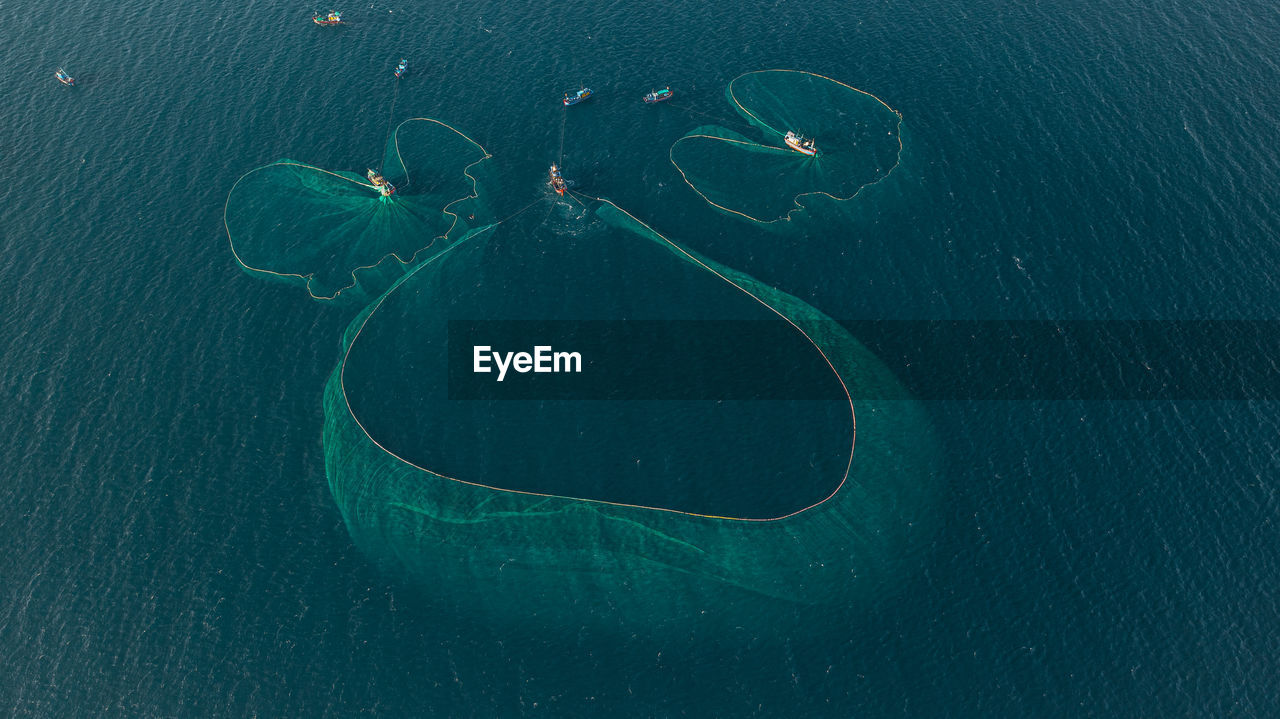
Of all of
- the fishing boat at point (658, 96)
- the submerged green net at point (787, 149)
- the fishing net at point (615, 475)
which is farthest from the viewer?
the fishing boat at point (658, 96)

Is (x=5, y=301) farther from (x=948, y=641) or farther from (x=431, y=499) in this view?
(x=948, y=641)

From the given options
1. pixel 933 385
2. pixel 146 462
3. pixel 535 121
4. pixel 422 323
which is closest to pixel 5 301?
pixel 146 462

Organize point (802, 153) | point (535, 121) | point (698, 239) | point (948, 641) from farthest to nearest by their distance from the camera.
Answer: point (535, 121)
point (802, 153)
point (698, 239)
point (948, 641)

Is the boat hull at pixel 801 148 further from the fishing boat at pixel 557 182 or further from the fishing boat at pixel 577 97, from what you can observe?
the fishing boat at pixel 577 97

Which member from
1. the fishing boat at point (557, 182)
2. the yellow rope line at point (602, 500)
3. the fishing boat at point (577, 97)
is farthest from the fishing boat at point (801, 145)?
the fishing boat at point (577, 97)

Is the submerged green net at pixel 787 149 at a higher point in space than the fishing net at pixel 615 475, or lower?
higher

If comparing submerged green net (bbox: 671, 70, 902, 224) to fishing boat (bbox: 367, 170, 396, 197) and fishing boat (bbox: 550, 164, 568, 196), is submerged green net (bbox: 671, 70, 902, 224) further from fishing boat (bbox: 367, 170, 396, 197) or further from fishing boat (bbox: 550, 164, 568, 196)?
fishing boat (bbox: 367, 170, 396, 197)
